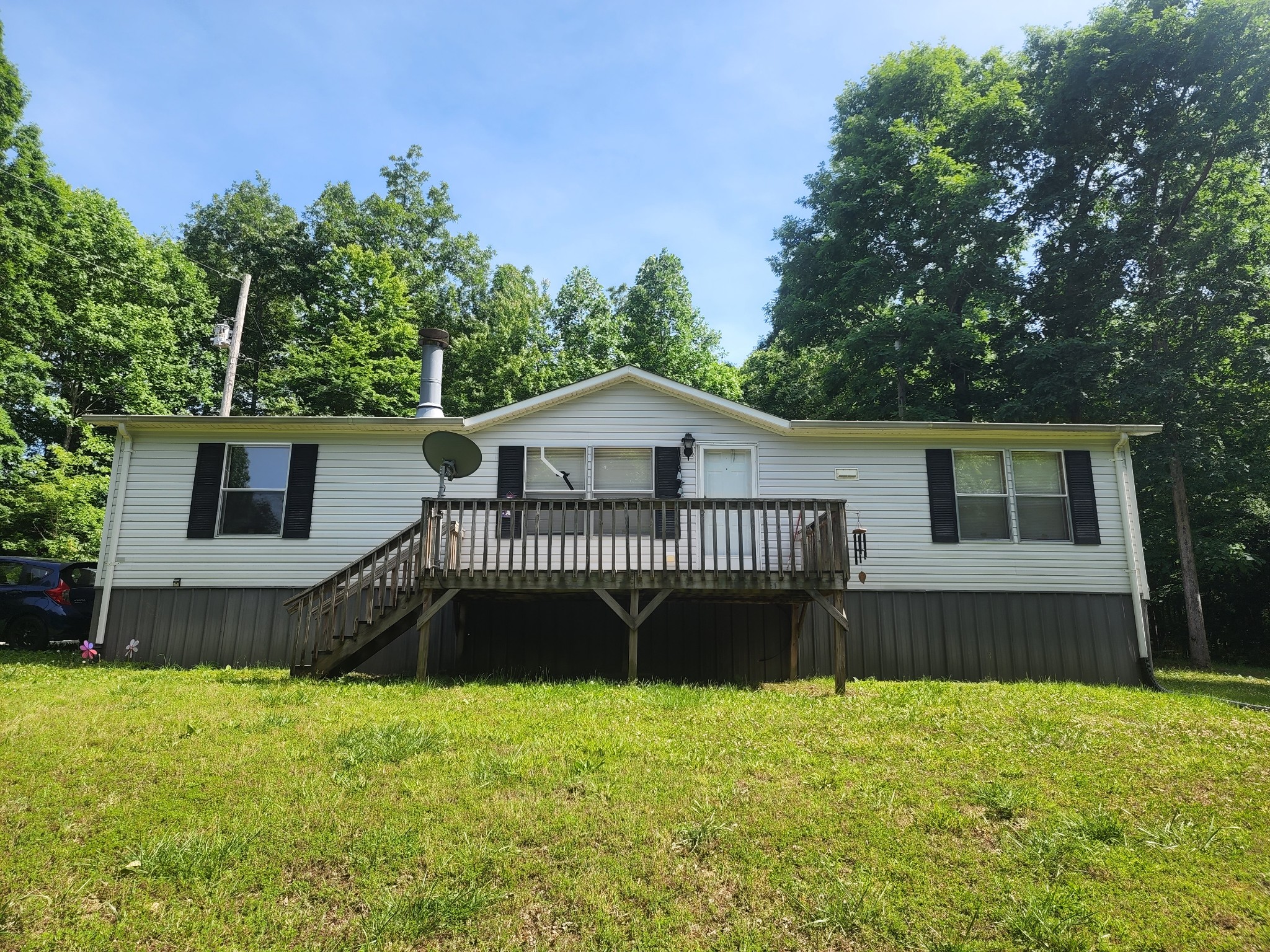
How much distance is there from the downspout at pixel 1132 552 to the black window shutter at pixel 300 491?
39.5 feet

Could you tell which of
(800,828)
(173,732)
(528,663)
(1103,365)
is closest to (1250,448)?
(1103,365)

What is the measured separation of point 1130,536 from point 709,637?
252 inches

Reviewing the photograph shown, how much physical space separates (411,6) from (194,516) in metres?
7.67

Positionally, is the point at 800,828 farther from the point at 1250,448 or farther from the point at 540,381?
the point at 540,381

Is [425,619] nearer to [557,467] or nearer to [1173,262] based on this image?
[557,467]

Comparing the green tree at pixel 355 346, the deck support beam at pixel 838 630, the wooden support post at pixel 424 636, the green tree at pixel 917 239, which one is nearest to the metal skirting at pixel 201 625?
the wooden support post at pixel 424 636

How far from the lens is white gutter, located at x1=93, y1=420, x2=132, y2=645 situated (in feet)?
35.4

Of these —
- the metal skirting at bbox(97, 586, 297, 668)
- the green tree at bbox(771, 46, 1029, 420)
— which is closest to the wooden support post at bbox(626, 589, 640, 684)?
the metal skirting at bbox(97, 586, 297, 668)

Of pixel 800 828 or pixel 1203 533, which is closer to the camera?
pixel 800 828

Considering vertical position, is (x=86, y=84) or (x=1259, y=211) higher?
(x=1259, y=211)

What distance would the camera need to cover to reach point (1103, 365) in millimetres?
18312

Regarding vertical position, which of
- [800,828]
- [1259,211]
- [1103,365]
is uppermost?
[1259,211]

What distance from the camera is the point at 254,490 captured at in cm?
1128

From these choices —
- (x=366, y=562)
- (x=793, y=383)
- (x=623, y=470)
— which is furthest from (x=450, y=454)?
(x=793, y=383)
